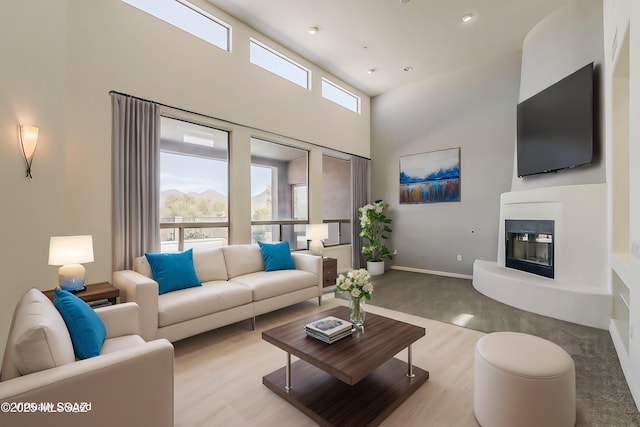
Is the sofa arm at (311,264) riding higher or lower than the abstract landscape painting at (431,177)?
lower

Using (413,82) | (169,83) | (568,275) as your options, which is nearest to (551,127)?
(568,275)

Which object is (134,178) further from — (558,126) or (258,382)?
(558,126)

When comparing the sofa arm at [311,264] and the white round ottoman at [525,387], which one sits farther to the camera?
the sofa arm at [311,264]

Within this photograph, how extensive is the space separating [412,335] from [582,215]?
2906 mm

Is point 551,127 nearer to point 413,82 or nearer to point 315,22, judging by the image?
point 413,82

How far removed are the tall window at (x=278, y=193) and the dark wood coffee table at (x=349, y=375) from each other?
2.73 m

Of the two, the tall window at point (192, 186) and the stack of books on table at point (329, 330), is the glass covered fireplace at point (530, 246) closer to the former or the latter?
the stack of books on table at point (329, 330)

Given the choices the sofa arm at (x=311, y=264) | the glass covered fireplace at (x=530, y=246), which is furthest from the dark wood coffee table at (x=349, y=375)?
the glass covered fireplace at (x=530, y=246)

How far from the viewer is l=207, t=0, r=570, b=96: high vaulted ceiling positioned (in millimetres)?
3914

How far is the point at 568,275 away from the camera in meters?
3.54

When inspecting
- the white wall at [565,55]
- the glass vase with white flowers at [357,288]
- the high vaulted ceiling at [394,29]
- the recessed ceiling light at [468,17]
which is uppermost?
the high vaulted ceiling at [394,29]

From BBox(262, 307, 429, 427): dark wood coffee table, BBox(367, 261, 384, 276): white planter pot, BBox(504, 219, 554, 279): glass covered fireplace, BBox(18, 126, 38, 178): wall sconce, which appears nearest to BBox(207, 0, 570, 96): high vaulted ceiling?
BBox(18, 126, 38, 178): wall sconce

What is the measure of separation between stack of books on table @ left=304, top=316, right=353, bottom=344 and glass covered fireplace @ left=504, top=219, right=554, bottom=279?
10.6ft

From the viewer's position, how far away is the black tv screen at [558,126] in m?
3.52
